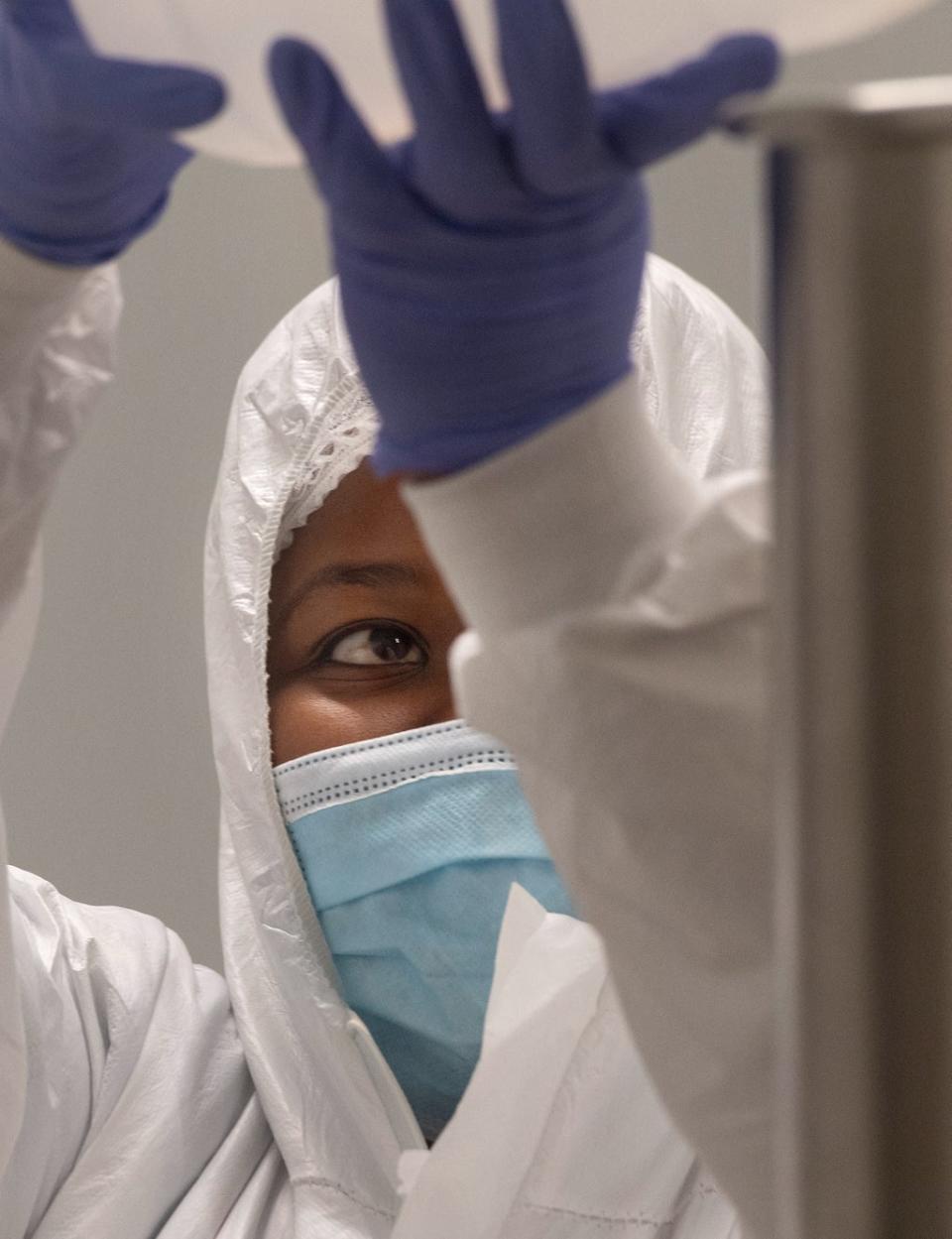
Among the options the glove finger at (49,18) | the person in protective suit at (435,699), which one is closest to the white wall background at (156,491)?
the person in protective suit at (435,699)

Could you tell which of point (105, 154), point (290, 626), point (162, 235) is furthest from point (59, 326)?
point (162, 235)

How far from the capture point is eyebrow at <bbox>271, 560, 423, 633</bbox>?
1062mm

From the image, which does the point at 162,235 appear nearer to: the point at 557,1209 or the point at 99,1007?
the point at 99,1007

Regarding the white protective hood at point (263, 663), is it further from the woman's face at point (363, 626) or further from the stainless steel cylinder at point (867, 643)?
the stainless steel cylinder at point (867, 643)

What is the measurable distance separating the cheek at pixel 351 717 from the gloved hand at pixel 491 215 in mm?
605

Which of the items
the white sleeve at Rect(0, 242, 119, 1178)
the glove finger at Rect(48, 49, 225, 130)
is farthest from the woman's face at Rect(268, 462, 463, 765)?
the glove finger at Rect(48, 49, 225, 130)

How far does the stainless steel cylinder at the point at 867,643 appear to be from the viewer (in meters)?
0.23

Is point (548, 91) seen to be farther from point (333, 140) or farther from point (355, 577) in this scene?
point (355, 577)

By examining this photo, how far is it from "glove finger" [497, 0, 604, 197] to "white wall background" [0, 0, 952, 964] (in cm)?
137

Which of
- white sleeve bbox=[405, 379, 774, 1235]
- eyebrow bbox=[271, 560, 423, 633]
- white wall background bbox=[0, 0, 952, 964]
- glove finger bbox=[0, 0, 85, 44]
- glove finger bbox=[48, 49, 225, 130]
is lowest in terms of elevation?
white wall background bbox=[0, 0, 952, 964]

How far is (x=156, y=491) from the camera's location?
174 cm

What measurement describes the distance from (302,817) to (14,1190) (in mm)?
286

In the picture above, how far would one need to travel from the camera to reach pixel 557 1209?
0.88 m

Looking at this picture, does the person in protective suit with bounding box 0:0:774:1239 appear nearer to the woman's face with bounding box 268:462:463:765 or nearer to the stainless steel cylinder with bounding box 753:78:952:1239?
the woman's face with bounding box 268:462:463:765
